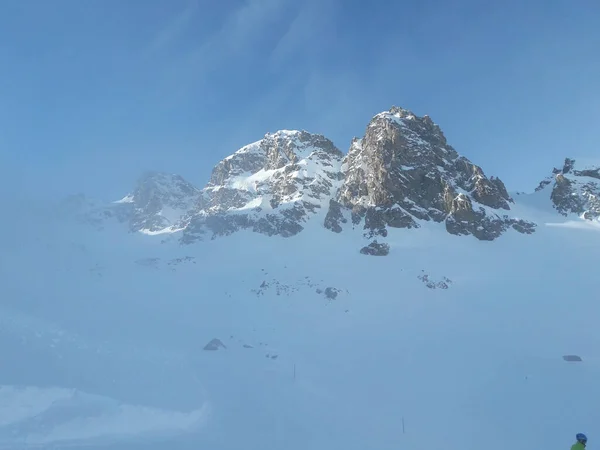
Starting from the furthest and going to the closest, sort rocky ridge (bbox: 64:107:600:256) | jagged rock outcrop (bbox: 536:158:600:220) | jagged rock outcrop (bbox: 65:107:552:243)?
jagged rock outcrop (bbox: 536:158:600:220), jagged rock outcrop (bbox: 65:107:552:243), rocky ridge (bbox: 64:107:600:256)

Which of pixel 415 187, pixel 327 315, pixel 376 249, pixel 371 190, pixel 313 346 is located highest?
pixel 415 187

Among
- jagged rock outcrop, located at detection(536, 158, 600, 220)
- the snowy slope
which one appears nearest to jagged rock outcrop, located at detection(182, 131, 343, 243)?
the snowy slope

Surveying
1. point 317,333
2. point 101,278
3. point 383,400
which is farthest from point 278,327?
point 101,278

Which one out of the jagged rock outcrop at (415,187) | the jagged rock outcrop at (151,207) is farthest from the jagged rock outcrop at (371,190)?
the jagged rock outcrop at (151,207)

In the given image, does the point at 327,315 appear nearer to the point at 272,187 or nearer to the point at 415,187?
the point at 415,187

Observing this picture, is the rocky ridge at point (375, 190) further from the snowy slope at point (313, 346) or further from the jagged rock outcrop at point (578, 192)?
the snowy slope at point (313, 346)

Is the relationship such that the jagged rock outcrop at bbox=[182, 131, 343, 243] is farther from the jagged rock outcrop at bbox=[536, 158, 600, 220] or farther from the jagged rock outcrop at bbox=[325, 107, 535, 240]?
the jagged rock outcrop at bbox=[536, 158, 600, 220]

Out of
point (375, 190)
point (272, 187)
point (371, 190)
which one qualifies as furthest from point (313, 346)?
point (272, 187)
